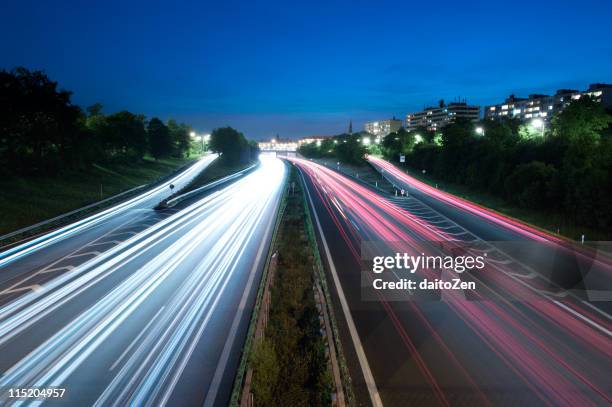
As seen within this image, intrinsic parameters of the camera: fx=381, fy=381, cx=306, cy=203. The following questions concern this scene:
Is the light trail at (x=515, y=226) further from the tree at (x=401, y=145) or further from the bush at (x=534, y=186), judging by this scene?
the tree at (x=401, y=145)

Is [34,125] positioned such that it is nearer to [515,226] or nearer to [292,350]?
[292,350]

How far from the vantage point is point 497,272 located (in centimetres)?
1759

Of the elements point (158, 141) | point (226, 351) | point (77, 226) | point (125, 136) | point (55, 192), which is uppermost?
point (125, 136)

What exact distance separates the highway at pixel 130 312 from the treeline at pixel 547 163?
74.3 feet

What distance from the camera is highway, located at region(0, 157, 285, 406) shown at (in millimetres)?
9391

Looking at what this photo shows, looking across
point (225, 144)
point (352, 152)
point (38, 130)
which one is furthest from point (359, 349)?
point (225, 144)

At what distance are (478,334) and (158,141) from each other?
7691 centimetres

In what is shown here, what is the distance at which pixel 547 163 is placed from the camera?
38844mm

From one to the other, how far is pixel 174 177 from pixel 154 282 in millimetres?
49304

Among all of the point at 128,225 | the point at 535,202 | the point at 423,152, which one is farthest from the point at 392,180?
the point at 128,225

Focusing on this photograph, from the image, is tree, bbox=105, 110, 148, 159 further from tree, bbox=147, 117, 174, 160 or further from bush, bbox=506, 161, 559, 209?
bush, bbox=506, 161, 559, 209

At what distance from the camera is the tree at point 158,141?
77.6m

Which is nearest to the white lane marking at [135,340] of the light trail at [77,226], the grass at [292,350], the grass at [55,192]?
the grass at [292,350]

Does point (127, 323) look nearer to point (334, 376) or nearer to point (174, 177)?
point (334, 376)
